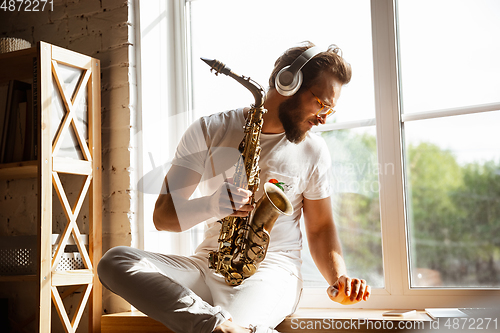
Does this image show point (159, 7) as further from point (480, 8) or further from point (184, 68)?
point (480, 8)

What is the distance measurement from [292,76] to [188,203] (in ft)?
2.11

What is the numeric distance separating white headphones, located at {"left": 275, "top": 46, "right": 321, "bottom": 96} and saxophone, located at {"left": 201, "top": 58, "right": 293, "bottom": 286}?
9 cm

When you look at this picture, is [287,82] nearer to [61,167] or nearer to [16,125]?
[61,167]

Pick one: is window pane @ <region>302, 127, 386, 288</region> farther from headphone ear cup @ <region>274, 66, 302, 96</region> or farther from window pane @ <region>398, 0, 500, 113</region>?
headphone ear cup @ <region>274, 66, 302, 96</region>

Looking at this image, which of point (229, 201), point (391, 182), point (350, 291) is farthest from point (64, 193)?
point (391, 182)

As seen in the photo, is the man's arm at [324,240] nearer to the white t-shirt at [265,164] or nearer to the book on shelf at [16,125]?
the white t-shirt at [265,164]

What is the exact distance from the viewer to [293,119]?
1927 millimetres

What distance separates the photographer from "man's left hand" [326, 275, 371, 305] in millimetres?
1633

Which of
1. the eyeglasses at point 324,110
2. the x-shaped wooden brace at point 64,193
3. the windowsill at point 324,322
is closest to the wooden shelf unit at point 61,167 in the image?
the x-shaped wooden brace at point 64,193

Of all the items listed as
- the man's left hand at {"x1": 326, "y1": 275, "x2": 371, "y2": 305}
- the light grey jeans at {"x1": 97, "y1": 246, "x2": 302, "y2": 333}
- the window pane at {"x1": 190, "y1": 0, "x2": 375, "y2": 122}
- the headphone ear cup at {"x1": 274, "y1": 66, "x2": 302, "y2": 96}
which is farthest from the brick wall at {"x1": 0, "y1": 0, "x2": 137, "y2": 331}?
the man's left hand at {"x1": 326, "y1": 275, "x2": 371, "y2": 305}

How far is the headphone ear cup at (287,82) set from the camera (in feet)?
6.05

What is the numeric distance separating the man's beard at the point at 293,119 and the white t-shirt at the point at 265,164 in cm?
4

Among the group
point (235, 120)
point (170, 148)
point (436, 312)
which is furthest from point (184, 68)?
point (436, 312)

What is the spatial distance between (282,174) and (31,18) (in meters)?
1.70
